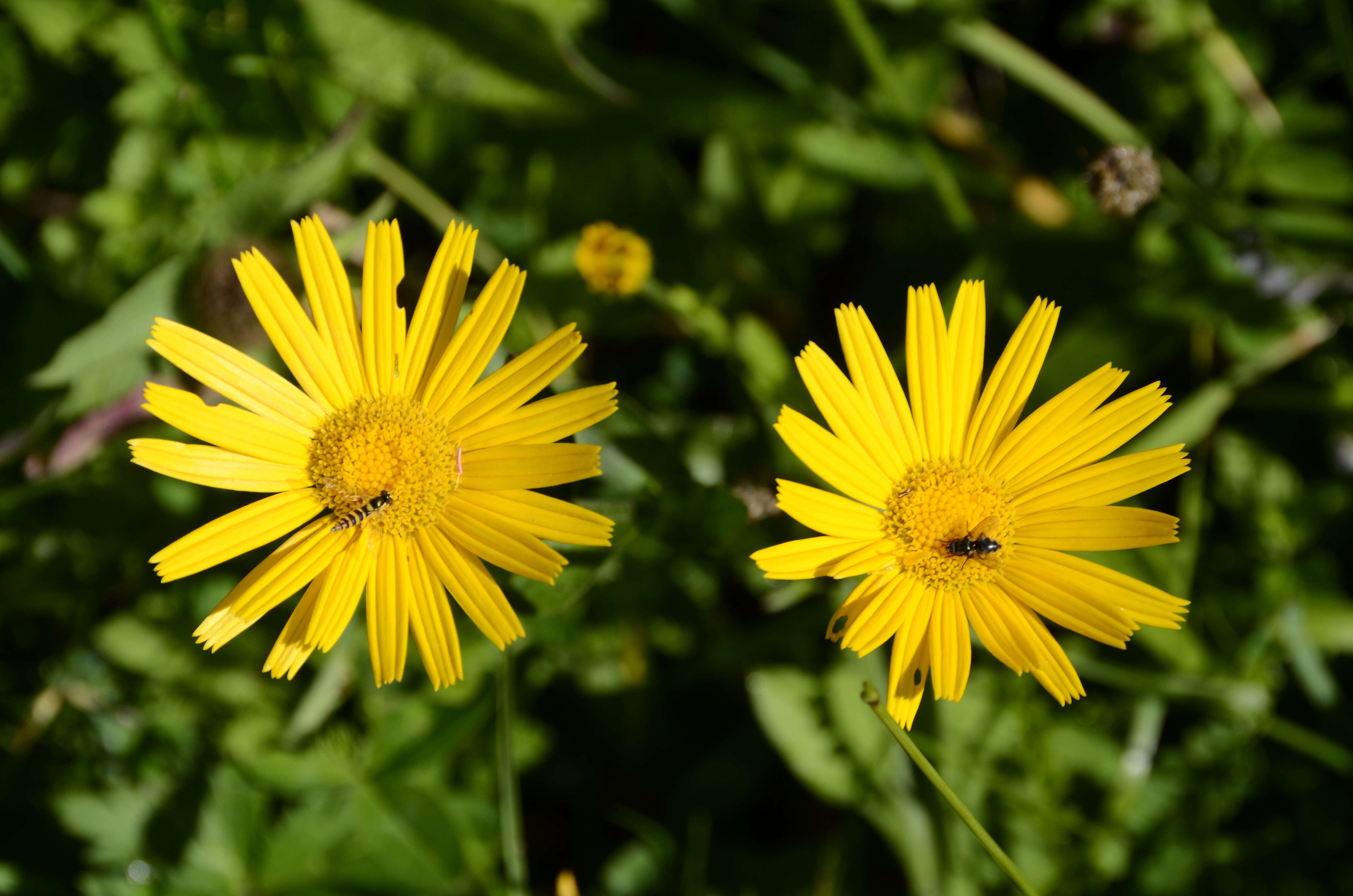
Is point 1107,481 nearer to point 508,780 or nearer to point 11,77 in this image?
point 508,780

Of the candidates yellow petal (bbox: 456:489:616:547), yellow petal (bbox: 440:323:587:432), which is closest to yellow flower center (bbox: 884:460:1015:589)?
yellow petal (bbox: 456:489:616:547)

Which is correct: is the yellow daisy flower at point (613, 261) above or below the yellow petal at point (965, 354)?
above

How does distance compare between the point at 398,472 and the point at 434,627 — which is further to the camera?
the point at 398,472

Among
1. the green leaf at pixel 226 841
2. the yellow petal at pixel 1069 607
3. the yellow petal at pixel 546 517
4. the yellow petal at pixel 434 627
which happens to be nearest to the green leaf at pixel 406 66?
the yellow petal at pixel 546 517

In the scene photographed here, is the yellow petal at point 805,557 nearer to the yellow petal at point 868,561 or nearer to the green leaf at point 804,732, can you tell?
the yellow petal at point 868,561

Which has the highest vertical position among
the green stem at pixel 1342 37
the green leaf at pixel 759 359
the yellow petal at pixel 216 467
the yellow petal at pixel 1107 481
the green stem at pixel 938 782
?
the green stem at pixel 1342 37

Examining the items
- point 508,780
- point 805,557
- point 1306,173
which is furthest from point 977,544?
point 1306,173
